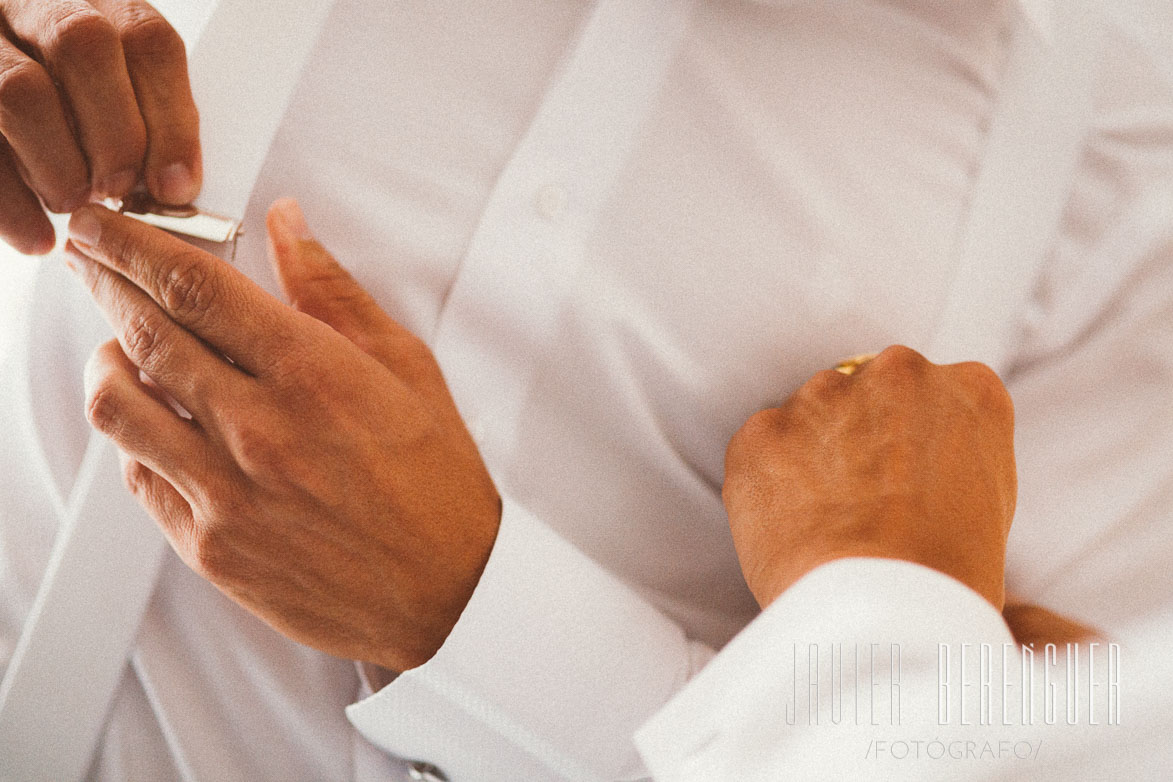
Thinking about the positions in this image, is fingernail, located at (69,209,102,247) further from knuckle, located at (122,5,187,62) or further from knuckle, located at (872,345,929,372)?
knuckle, located at (872,345,929,372)

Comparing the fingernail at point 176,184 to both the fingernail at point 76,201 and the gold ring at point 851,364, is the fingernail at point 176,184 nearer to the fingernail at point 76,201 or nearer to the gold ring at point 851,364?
the fingernail at point 76,201

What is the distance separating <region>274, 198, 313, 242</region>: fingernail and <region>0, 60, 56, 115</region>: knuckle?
0.47 feet

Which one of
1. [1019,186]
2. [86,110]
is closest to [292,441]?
[86,110]

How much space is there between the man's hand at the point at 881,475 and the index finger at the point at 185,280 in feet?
1.10

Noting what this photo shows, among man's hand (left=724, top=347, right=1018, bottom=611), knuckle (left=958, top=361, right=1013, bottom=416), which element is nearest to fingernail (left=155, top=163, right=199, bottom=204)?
man's hand (left=724, top=347, right=1018, bottom=611)

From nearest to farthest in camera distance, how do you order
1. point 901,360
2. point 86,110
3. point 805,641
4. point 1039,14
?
1. point 805,641
2. point 86,110
3. point 901,360
4. point 1039,14

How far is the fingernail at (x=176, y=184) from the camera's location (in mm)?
490

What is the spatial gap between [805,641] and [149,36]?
50cm

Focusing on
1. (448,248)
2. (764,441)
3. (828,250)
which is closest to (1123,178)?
(828,250)

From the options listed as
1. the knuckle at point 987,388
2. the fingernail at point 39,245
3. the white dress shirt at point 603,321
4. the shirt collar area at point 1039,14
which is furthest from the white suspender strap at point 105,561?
the knuckle at point 987,388

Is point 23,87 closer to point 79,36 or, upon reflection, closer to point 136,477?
point 79,36

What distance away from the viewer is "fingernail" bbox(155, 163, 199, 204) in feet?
1.61

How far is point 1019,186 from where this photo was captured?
66cm

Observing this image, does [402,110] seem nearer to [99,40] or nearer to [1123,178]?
[99,40]
